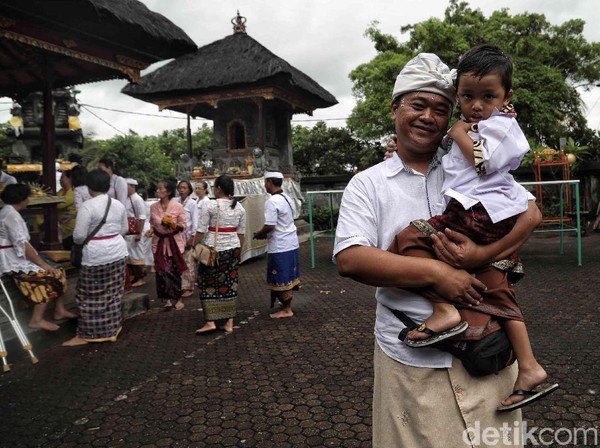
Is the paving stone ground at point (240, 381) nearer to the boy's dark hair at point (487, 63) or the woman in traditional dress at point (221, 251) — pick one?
the woman in traditional dress at point (221, 251)

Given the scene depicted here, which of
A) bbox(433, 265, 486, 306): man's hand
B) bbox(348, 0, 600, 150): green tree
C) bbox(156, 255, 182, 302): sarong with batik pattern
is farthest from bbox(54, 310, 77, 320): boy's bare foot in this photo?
bbox(348, 0, 600, 150): green tree

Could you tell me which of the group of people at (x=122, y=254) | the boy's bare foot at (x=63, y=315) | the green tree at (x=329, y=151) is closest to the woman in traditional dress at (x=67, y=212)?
the group of people at (x=122, y=254)

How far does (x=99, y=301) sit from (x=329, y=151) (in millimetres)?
18380

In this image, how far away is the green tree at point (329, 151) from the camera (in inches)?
880

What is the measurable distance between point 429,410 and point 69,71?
7846mm

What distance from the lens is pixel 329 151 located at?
2277 centimetres

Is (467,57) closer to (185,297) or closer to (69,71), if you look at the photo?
(185,297)

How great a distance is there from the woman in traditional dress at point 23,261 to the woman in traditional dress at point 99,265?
29cm

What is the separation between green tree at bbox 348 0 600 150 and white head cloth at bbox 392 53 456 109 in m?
16.1

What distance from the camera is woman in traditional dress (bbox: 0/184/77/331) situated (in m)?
4.86

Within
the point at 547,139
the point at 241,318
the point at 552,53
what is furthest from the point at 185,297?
the point at 552,53

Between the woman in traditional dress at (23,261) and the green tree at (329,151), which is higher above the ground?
the green tree at (329,151)

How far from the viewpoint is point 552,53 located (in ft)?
57.6

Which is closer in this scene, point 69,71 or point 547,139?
point 69,71
